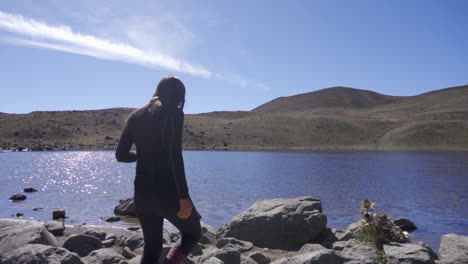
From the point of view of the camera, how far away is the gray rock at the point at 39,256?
6188mm

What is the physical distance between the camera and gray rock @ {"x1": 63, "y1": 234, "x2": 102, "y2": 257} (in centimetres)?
926

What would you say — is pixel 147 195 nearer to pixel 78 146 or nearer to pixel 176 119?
pixel 176 119

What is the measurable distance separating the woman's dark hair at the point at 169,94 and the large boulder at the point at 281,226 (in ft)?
22.3

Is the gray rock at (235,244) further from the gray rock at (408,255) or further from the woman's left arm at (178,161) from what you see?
the woman's left arm at (178,161)

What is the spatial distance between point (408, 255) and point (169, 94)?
479cm

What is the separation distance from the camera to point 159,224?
4.62 meters

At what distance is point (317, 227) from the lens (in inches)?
422

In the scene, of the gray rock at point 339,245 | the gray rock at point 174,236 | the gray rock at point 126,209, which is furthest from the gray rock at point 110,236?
the gray rock at point 126,209

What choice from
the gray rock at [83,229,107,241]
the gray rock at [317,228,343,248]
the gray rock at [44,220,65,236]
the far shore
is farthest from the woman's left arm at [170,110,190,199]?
the far shore

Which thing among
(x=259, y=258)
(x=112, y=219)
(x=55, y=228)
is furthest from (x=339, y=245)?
(x=112, y=219)

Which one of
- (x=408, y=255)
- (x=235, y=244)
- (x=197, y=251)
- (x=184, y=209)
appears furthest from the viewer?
(x=235, y=244)

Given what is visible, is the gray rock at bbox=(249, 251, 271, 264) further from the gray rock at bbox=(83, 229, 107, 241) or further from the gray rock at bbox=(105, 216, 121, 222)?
the gray rock at bbox=(105, 216, 121, 222)

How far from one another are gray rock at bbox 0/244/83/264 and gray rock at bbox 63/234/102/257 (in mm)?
2842

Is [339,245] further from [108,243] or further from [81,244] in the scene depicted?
[81,244]
